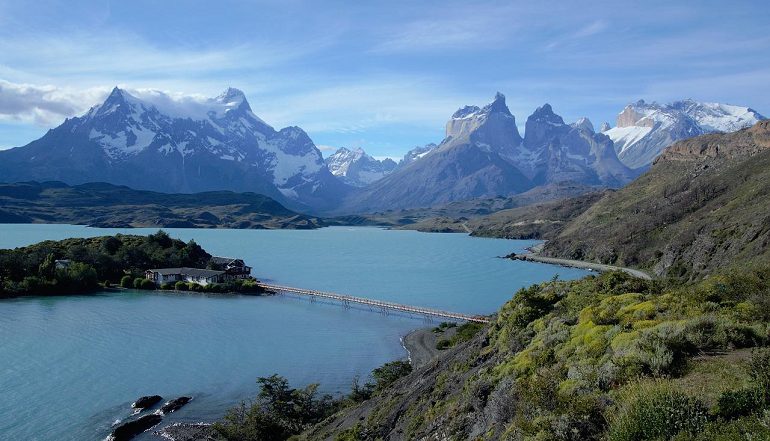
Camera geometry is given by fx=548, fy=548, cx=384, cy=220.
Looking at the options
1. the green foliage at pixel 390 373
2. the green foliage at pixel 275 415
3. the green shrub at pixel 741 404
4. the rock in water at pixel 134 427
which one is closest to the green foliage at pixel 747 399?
the green shrub at pixel 741 404

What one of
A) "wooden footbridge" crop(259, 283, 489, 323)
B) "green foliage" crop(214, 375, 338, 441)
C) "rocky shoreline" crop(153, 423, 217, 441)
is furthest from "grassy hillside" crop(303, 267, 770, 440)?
"wooden footbridge" crop(259, 283, 489, 323)

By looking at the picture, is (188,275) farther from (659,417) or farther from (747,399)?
(747,399)

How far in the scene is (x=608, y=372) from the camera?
12.2m

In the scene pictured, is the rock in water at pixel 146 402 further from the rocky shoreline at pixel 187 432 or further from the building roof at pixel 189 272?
the building roof at pixel 189 272

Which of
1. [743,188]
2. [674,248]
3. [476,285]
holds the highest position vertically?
[743,188]

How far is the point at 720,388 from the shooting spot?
9945 millimetres

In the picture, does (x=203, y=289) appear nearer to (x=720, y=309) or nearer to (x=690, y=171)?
(x=720, y=309)

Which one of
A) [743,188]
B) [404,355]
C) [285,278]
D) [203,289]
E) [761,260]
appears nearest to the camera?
[404,355]

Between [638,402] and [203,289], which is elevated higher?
[638,402]

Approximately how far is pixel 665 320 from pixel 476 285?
315ft

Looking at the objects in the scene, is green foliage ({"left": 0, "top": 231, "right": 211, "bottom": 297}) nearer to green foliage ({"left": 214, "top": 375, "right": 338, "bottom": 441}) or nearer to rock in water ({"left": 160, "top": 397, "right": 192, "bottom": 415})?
rock in water ({"left": 160, "top": 397, "right": 192, "bottom": 415})

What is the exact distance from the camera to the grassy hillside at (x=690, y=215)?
273ft

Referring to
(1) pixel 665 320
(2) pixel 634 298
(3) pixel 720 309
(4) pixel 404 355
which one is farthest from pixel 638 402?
(4) pixel 404 355

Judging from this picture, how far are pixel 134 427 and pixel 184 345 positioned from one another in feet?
79.2
